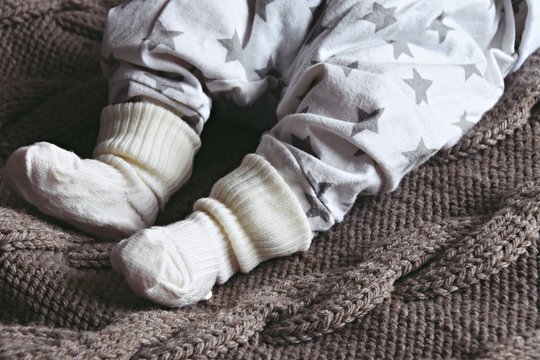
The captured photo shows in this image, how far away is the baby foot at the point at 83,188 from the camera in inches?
29.8

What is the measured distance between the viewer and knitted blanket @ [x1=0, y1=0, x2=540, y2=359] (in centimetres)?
65

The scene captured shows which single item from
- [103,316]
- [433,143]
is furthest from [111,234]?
[433,143]

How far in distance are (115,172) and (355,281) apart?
28cm

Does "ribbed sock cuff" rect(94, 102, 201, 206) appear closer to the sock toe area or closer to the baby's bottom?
the baby's bottom

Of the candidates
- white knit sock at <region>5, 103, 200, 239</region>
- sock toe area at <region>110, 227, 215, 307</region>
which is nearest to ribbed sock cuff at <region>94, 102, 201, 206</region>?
white knit sock at <region>5, 103, 200, 239</region>

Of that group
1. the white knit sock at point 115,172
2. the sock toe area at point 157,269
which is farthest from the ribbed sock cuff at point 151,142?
the sock toe area at point 157,269

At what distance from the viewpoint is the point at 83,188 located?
2.52ft

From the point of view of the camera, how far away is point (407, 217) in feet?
2.64

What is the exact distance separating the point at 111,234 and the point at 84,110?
0.20 meters

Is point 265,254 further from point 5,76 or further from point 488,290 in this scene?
point 5,76

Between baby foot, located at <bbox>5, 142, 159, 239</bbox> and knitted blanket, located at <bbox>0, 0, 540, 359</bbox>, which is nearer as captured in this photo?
knitted blanket, located at <bbox>0, 0, 540, 359</bbox>

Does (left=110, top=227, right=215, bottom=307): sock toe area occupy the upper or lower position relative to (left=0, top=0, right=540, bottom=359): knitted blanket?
upper

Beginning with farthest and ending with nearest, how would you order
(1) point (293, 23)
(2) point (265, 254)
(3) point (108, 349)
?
(1) point (293, 23)
(2) point (265, 254)
(3) point (108, 349)

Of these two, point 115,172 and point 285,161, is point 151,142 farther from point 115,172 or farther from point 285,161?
point 285,161
